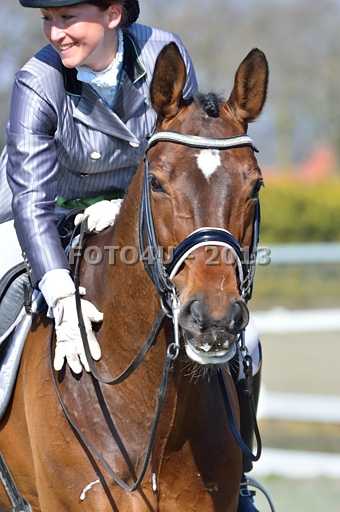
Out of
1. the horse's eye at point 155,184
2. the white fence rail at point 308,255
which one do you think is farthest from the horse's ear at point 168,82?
the white fence rail at point 308,255

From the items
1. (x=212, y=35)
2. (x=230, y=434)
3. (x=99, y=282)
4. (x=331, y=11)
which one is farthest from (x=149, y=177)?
(x=331, y=11)

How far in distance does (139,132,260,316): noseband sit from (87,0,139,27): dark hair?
785 millimetres

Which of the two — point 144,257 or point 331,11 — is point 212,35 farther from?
point 144,257

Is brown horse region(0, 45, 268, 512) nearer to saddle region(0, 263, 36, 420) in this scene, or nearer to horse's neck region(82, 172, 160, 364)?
horse's neck region(82, 172, 160, 364)

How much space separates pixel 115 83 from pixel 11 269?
92 cm

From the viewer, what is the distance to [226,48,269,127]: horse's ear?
12.9ft

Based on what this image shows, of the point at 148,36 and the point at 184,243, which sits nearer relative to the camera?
the point at 184,243

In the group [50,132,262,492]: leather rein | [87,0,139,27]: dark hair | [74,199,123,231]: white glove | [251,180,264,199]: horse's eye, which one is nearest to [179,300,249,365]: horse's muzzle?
[50,132,262,492]: leather rein

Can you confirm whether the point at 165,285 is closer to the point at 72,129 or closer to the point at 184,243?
the point at 184,243

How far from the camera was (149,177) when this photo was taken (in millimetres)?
3814

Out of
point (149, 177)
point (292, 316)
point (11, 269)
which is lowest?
point (292, 316)

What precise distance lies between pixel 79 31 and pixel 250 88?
0.80m

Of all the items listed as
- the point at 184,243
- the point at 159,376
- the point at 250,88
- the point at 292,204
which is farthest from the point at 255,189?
the point at 292,204

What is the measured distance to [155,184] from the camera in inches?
148
